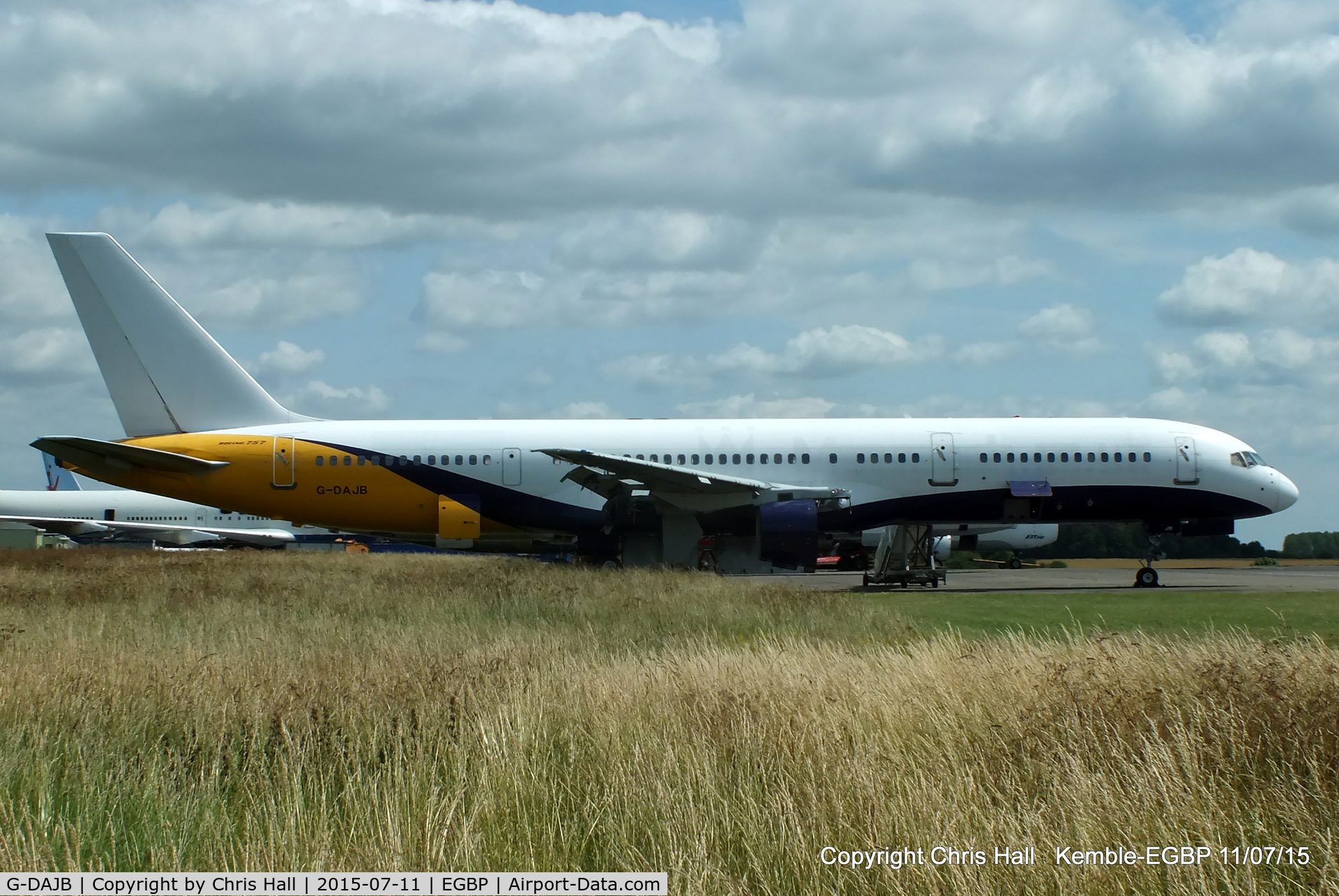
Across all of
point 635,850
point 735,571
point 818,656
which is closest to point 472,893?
point 635,850

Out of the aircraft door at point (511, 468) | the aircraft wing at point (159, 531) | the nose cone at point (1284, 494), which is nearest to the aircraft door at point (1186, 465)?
the nose cone at point (1284, 494)

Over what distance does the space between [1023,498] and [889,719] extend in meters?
19.4

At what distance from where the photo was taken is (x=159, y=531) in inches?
2122

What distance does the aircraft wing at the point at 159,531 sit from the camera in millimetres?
52594

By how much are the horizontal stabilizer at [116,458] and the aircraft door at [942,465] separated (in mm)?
14985

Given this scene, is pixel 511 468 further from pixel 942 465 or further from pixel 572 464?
pixel 942 465

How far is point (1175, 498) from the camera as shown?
24.6m

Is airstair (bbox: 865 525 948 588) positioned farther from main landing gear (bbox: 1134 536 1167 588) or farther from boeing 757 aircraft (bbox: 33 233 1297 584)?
main landing gear (bbox: 1134 536 1167 588)

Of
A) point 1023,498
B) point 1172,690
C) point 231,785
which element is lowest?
point 231,785

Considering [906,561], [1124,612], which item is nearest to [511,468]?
[906,561]

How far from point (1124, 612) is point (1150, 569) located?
10.6m

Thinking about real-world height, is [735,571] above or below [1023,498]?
below

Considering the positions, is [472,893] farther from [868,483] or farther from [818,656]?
[868,483]

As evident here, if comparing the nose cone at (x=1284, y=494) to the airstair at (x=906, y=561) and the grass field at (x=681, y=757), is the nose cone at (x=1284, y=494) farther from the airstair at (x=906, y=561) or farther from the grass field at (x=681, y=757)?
the grass field at (x=681, y=757)
